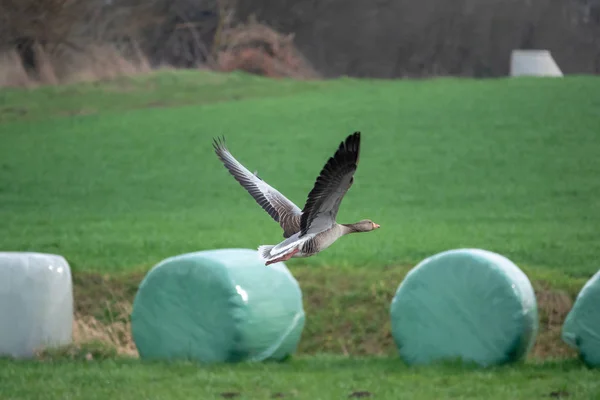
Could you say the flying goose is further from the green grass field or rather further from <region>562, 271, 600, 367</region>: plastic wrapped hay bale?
<region>562, 271, 600, 367</region>: plastic wrapped hay bale

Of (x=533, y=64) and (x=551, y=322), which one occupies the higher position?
(x=551, y=322)

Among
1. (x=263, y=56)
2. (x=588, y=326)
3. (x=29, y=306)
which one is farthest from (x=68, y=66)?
(x=588, y=326)

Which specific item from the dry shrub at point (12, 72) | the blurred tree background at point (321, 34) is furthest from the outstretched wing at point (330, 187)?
the blurred tree background at point (321, 34)

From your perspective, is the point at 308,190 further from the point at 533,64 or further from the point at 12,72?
the point at 533,64

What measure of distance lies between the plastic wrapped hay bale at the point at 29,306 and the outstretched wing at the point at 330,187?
19.3ft

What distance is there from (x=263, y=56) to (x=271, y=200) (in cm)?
3192

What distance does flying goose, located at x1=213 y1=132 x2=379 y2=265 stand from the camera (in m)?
7.05

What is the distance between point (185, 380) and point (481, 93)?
22231 mm

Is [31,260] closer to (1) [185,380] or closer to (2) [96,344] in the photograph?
(2) [96,344]

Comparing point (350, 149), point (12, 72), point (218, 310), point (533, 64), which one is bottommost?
point (533, 64)

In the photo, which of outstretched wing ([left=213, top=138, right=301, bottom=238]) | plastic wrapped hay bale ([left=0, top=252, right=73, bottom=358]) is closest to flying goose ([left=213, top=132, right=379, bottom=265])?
outstretched wing ([left=213, top=138, right=301, bottom=238])

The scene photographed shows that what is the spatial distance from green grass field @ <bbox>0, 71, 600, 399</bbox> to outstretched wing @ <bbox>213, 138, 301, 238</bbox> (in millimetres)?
2354

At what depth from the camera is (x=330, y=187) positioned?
727cm

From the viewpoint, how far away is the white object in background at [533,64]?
37.6 m
